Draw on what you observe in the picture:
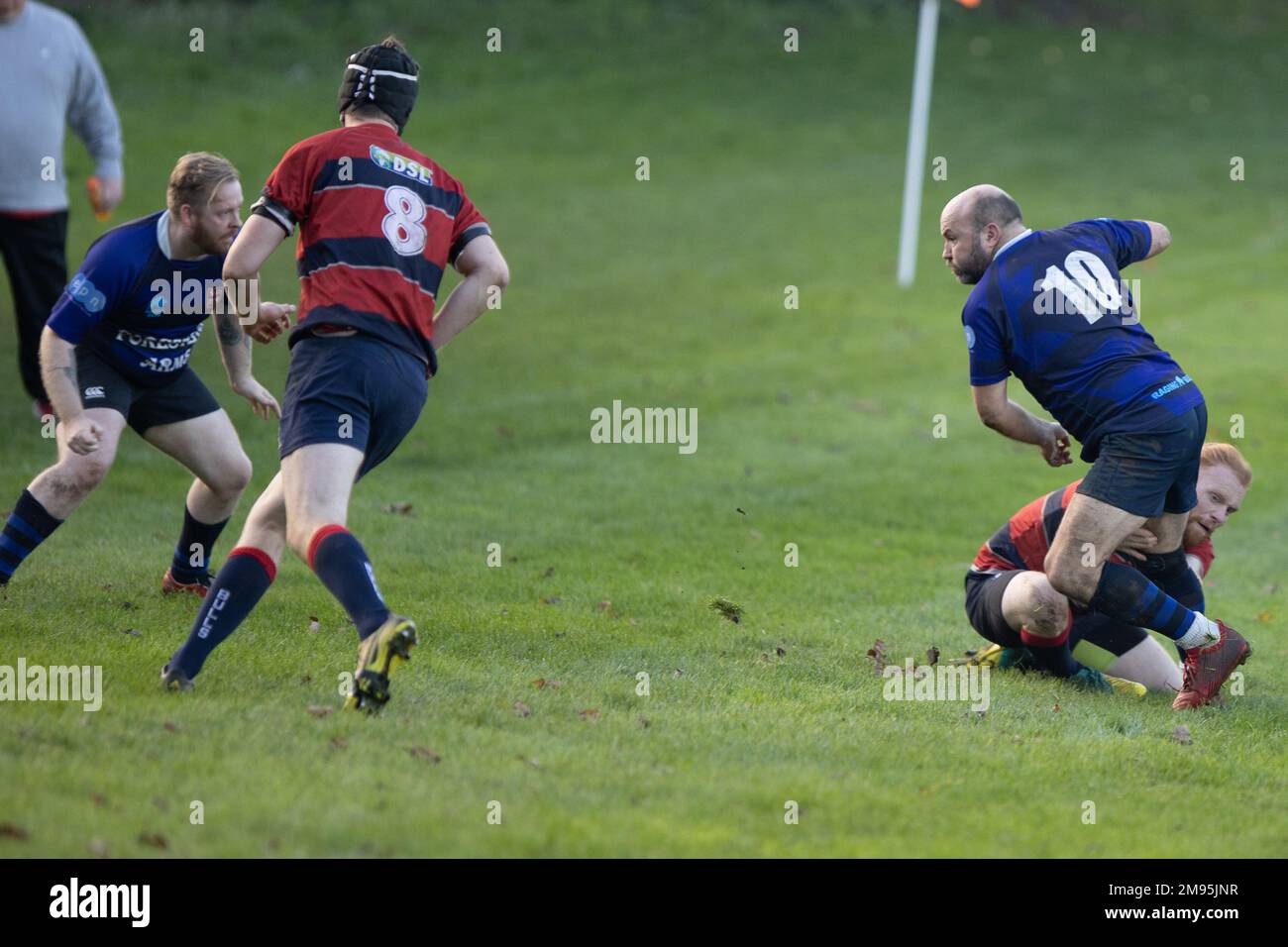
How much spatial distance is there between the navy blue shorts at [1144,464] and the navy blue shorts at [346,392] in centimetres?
297

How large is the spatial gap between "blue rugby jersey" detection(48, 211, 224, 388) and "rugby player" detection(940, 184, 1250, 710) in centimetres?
335

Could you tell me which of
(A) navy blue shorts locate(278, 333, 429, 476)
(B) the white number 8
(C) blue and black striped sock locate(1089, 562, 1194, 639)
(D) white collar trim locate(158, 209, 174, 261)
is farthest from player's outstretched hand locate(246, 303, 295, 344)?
(C) blue and black striped sock locate(1089, 562, 1194, 639)

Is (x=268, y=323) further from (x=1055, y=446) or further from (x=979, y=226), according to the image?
(x=1055, y=446)

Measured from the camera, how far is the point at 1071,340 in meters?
6.17

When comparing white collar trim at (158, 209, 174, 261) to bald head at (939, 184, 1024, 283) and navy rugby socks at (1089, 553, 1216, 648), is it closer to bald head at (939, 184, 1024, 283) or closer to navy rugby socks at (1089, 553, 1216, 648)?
bald head at (939, 184, 1024, 283)

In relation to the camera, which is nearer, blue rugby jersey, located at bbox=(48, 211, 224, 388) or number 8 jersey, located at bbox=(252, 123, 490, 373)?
number 8 jersey, located at bbox=(252, 123, 490, 373)

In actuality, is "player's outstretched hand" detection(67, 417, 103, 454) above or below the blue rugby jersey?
below

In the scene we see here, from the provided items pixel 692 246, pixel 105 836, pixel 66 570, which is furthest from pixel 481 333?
pixel 105 836

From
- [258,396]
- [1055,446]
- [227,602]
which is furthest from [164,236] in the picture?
[1055,446]

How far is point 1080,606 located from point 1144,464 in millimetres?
1009

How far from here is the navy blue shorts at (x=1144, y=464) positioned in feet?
20.2

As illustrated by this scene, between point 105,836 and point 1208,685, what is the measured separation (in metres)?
4.70

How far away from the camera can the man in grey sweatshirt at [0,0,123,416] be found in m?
9.88

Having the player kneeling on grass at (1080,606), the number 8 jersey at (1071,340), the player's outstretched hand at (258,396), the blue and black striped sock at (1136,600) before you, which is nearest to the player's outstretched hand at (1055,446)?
the number 8 jersey at (1071,340)
